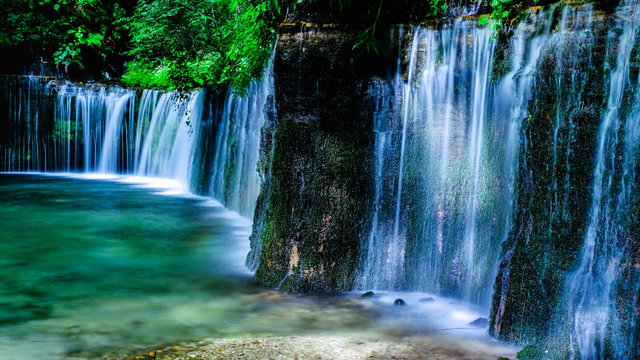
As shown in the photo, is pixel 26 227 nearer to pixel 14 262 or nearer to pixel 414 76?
pixel 14 262

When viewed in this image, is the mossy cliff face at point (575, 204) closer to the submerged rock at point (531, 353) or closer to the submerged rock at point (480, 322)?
the submerged rock at point (531, 353)

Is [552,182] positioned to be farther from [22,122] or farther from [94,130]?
[22,122]

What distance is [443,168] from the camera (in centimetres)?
543

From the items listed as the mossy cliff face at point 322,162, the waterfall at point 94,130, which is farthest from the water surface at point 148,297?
the waterfall at point 94,130

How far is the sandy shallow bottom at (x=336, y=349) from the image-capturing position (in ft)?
13.5

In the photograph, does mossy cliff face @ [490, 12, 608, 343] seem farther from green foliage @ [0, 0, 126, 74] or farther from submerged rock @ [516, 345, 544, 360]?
green foliage @ [0, 0, 126, 74]

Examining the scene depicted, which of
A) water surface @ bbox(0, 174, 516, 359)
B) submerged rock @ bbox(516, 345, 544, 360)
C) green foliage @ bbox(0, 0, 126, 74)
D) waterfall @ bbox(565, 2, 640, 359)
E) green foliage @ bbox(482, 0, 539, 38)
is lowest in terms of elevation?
water surface @ bbox(0, 174, 516, 359)

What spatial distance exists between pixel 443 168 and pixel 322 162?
1.23 m

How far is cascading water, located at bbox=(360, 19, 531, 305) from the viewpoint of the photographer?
504cm

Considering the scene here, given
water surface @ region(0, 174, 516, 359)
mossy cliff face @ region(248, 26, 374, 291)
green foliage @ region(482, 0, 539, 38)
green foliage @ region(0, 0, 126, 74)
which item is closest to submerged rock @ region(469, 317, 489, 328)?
water surface @ region(0, 174, 516, 359)

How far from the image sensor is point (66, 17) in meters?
18.1

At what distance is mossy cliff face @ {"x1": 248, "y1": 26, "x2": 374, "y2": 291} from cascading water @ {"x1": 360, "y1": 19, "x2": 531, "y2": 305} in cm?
19

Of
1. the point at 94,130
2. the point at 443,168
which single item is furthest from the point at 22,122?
the point at 443,168

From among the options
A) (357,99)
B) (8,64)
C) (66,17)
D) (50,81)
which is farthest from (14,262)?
(66,17)
